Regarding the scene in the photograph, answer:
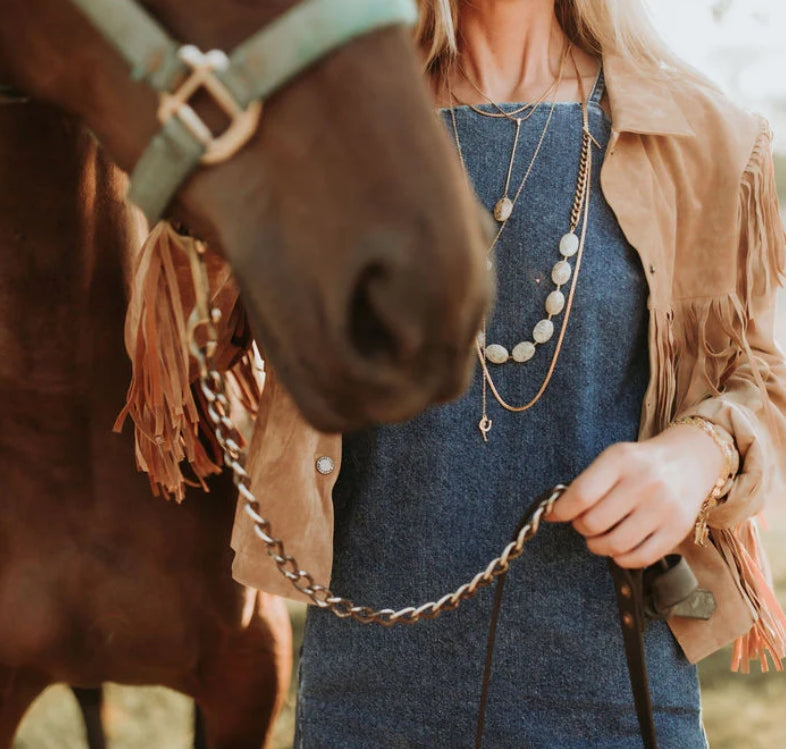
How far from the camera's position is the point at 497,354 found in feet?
3.51

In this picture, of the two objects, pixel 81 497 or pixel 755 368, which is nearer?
pixel 755 368

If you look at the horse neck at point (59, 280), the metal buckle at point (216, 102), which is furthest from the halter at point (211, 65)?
the horse neck at point (59, 280)

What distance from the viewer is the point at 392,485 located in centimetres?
110

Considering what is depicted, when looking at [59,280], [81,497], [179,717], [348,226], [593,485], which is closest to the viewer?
[348,226]

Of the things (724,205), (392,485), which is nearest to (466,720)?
(392,485)

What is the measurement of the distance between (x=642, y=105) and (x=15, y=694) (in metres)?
1.15

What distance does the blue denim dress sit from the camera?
3.48 ft

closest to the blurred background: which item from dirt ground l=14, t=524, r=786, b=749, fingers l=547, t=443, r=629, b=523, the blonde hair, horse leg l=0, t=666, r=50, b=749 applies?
dirt ground l=14, t=524, r=786, b=749

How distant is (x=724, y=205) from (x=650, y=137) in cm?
11

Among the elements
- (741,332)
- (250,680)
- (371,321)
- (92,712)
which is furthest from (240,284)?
(92,712)

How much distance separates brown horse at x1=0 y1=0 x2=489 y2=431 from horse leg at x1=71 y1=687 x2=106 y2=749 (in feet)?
5.35

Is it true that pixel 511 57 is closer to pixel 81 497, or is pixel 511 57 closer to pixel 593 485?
pixel 593 485

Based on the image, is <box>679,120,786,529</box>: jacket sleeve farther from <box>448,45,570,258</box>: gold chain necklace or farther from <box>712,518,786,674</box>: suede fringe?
<box>448,45,570,258</box>: gold chain necklace

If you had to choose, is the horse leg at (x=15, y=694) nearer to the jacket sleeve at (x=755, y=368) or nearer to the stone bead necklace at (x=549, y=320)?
the stone bead necklace at (x=549, y=320)
